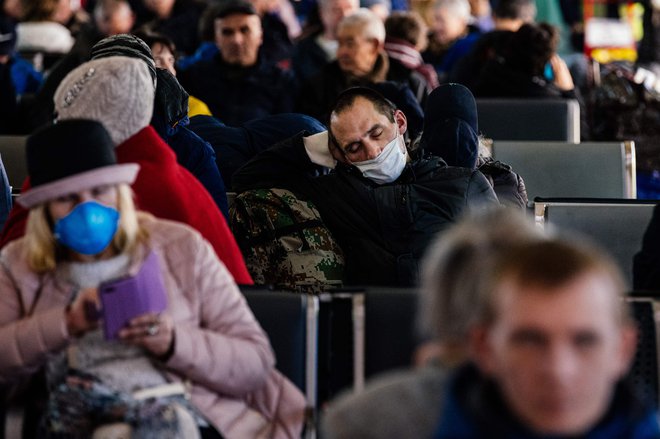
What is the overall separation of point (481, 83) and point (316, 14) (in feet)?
7.84

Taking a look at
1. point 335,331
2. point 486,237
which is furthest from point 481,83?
point 486,237

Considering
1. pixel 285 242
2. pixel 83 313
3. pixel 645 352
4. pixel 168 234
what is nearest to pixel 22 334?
pixel 83 313

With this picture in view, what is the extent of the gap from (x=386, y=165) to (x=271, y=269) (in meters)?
0.48

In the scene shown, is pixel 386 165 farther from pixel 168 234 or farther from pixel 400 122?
pixel 168 234

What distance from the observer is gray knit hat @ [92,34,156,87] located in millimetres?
4246

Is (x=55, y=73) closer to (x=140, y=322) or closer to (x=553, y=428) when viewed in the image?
(x=140, y=322)

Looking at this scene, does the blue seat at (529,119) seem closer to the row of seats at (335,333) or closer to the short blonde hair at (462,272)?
the row of seats at (335,333)

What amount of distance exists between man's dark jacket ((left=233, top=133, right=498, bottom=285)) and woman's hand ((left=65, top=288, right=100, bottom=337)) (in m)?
1.52

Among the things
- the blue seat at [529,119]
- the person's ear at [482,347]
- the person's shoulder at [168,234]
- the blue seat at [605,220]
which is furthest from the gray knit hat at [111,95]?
the blue seat at [529,119]

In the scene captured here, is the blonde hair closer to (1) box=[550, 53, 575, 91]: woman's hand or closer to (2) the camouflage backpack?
(2) the camouflage backpack

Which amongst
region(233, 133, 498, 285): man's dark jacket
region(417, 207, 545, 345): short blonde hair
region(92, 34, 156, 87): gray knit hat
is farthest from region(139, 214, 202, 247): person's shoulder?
region(233, 133, 498, 285): man's dark jacket

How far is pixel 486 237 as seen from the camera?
7.07 feet

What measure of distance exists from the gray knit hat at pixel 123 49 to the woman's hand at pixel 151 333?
1.48 metres

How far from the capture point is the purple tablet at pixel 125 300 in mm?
2795
